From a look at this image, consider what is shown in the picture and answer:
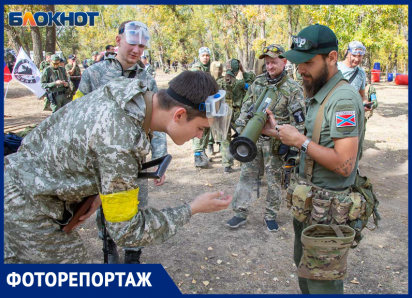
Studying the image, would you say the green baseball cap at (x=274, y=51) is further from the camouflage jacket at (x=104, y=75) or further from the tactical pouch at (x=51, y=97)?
the tactical pouch at (x=51, y=97)

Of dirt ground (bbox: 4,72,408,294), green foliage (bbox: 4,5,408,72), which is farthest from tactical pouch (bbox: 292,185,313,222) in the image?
green foliage (bbox: 4,5,408,72)

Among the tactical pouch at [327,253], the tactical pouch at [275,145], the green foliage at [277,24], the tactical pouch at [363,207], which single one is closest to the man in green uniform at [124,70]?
the tactical pouch at [275,145]

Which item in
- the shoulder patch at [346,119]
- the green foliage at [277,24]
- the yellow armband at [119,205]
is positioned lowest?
the yellow armband at [119,205]

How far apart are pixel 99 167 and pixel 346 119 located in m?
1.48

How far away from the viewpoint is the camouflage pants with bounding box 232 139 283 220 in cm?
420

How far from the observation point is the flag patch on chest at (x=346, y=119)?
6.91ft

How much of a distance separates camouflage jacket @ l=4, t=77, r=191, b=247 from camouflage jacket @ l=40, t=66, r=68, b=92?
8.91 meters

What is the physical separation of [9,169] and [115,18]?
4590 cm

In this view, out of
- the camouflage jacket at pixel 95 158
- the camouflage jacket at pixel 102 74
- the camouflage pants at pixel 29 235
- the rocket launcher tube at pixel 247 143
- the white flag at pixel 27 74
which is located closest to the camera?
the camouflage jacket at pixel 95 158

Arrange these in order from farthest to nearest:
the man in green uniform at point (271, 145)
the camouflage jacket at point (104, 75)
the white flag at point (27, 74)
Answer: the white flag at point (27, 74) → the man in green uniform at point (271, 145) → the camouflage jacket at point (104, 75)

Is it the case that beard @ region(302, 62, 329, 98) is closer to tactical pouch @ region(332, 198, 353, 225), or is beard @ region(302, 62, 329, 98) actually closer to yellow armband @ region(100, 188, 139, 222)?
tactical pouch @ region(332, 198, 353, 225)

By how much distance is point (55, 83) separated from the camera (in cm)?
991

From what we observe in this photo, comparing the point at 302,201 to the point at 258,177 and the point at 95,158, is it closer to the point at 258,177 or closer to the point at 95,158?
the point at 95,158

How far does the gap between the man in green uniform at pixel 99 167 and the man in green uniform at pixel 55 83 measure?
8887mm
